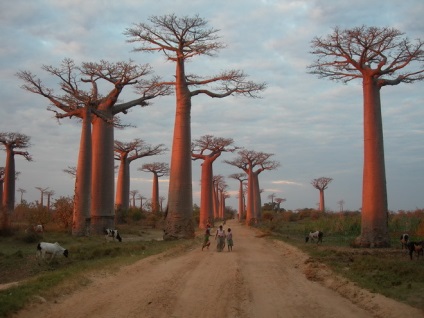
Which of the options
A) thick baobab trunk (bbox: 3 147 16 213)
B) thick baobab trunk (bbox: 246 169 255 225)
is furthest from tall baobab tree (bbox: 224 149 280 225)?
thick baobab trunk (bbox: 3 147 16 213)

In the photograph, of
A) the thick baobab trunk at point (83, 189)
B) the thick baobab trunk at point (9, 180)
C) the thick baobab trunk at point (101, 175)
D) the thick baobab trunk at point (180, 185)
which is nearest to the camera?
the thick baobab trunk at point (180, 185)

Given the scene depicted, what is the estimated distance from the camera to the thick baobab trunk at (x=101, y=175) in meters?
22.2

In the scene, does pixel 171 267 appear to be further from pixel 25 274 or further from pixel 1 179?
pixel 1 179

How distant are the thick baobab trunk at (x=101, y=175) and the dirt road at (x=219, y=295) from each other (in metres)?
12.1

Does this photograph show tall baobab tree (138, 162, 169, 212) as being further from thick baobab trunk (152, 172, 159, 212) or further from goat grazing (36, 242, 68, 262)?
goat grazing (36, 242, 68, 262)

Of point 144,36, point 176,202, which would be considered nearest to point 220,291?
point 176,202

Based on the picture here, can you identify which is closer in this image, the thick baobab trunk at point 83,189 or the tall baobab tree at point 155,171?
the thick baobab trunk at point 83,189

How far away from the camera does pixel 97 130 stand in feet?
73.2

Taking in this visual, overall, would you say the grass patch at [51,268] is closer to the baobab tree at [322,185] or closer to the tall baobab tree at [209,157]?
the tall baobab tree at [209,157]

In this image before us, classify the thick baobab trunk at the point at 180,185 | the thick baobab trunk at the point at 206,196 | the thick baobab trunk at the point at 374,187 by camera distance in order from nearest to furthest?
the thick baobab trunk at the point at 374,187 → the thick baobab trunk at the point at 180,185 → the thick baobab trunk at the point at 206,196

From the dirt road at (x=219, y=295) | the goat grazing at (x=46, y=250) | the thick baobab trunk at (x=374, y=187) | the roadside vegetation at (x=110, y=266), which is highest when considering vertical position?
the thick baobab trunk at (x=374, y=187)

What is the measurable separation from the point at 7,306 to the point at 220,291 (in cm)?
315

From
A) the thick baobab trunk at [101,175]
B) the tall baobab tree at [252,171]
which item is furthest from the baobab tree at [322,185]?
the thick baobab trunk at [101,175]

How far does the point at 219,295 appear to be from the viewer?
7086mm
